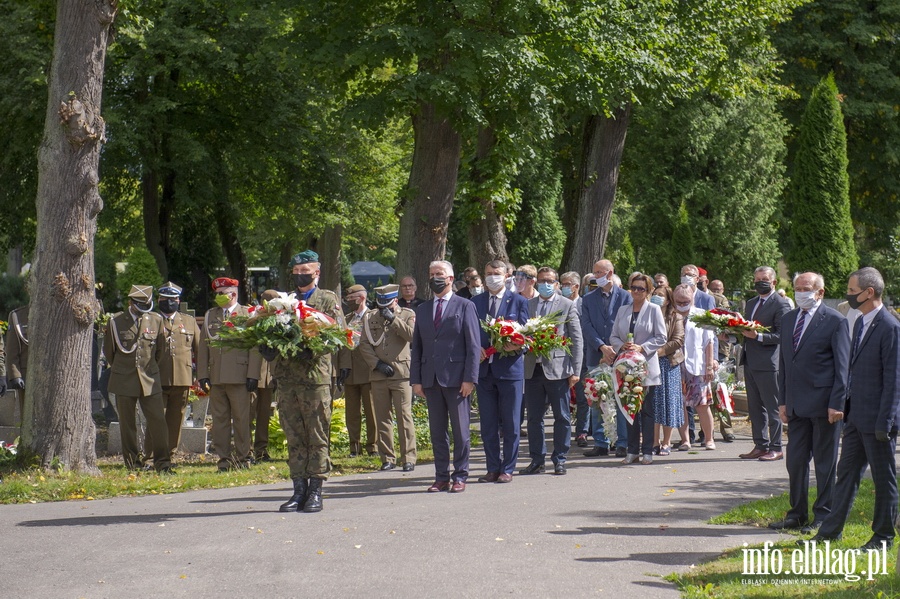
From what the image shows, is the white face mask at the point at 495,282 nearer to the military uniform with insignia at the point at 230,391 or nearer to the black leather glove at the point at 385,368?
the black leather glove at the point at 385,368

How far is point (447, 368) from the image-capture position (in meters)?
11.1

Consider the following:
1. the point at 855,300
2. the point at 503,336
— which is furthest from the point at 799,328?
the point at 503,336

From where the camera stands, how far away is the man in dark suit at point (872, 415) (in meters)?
8.05

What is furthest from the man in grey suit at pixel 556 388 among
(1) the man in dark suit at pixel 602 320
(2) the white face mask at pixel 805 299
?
(2) the white face mask at pixel 805 299

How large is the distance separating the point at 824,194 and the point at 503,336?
2175 cm

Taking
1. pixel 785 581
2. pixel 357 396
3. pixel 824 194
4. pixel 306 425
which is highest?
pixel 824 194

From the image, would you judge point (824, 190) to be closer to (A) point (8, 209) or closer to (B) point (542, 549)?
(A) point (8, 209)

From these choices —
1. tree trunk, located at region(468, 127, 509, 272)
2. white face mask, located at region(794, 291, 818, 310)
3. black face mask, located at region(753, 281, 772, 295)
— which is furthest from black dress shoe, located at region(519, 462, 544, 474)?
tree trunk, located at region(468, 127, 509, 272)

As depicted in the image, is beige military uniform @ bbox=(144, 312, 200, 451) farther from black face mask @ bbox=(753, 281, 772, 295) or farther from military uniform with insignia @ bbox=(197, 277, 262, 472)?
black face mask @ bbox=(753, 281, 772, 295)

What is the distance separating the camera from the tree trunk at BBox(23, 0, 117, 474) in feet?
40.1

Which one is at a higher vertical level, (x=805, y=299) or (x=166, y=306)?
(x=166, y=306)

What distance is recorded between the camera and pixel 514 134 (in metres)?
20.9

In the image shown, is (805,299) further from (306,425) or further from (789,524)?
(306,425)

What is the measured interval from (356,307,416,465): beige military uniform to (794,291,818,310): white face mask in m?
4.93
